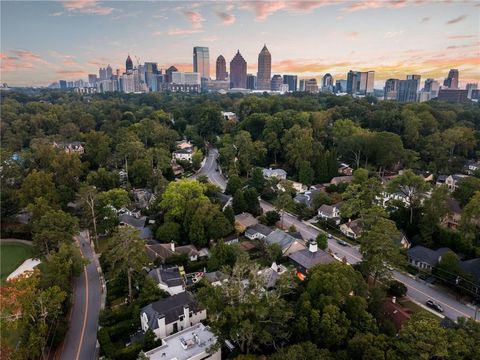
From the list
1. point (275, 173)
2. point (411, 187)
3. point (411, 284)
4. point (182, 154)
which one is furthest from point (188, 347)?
point (182, 154)

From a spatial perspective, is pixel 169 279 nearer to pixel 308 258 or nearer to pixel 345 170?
pixel 308 258

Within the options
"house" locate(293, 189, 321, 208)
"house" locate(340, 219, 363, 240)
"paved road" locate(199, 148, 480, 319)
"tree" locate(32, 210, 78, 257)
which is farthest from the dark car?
"tree" locate(32, 210, 78, 257)

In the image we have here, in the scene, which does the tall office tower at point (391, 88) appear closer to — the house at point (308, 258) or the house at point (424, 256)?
the house at point (424, 256)

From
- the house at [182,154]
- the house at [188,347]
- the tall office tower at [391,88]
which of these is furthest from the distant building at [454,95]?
the house at [188,347]

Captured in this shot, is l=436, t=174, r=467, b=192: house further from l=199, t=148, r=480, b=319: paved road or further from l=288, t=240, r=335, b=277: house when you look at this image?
l=288, t=240, r=335, b=277: house

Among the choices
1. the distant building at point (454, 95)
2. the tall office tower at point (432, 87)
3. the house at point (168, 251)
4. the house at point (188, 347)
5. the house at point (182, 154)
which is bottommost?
the house at point (188, 347)

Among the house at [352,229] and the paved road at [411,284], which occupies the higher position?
the house at [352,229]

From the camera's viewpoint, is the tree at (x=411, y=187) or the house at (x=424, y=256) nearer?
the house at (x=424, y=256)
